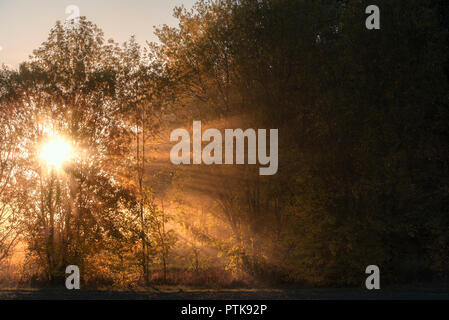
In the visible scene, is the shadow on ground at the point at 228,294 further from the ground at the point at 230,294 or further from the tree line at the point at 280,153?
the tree line at the point at 280,153

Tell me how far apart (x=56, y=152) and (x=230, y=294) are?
7.08 meters

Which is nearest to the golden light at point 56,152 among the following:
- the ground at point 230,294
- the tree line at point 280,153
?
the tree line at point 280,153

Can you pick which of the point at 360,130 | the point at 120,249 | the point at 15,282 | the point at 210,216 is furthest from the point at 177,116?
the point at 15,282

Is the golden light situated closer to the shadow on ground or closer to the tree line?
the tree line

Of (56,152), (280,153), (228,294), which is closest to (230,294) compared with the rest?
(228,294)

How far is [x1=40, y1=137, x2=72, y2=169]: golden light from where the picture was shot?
1559 centimetres

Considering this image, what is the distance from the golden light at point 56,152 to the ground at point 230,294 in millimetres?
3925

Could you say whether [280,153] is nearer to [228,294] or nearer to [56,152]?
[228,294]

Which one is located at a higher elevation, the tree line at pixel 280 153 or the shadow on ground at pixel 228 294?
the tree line at pixel 280 153

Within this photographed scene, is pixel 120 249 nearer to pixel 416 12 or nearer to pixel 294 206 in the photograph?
pixel 294 206

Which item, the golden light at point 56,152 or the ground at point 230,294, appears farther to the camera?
the golden light at point 56,152

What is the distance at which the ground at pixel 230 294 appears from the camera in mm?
13047

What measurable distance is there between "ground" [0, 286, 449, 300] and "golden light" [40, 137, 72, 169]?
393 cm
